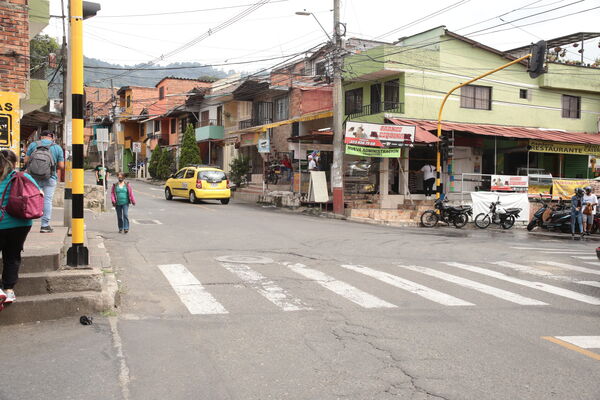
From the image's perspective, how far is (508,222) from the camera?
23484mm

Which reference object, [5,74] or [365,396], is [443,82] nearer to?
[5,74]

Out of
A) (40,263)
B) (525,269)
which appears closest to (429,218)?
(525,269)

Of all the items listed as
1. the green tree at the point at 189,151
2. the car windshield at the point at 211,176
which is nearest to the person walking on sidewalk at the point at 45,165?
the car windshield at the point at 211,176

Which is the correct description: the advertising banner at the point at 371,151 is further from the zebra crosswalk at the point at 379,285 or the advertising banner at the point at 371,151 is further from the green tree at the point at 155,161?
the green tree at the point at 155,161

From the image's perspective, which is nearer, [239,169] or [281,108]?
[239,169]

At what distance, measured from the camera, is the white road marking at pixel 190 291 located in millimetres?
6953

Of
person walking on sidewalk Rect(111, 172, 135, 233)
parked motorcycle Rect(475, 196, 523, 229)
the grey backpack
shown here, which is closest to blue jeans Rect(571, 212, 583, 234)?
parked motorcycle Rect(475, 196, 523, 229)

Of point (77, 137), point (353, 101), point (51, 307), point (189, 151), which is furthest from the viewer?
point (189, 151)

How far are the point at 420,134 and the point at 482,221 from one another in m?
4.59

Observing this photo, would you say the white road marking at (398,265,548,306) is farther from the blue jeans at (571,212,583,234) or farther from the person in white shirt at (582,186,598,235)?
the person in white shirt at (582,186,598,235)

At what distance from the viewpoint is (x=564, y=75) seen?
30.5 m

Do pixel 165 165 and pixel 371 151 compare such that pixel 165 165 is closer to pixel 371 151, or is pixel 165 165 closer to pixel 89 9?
pixel 371 151

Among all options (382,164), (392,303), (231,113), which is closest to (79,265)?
(392,303)

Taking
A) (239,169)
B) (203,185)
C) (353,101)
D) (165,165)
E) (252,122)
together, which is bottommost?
(203,185)
